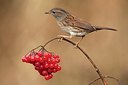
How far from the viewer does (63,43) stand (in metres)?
6.88

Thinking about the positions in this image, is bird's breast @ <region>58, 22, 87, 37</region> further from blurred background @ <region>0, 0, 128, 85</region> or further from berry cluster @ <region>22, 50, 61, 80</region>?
blurred background @ <region>0, 0, 128, 85</region>

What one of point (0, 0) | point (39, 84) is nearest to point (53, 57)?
point (39, 84)

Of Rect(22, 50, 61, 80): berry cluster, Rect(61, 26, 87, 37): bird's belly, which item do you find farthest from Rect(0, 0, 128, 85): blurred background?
Rect(22, 50, 61, 80): berry cluster

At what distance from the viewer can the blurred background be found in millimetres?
6723

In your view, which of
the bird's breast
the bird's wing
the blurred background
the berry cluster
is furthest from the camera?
the blurred background

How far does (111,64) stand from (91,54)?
0.85 feet

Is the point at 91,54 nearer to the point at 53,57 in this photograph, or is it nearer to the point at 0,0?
the point at 0,0

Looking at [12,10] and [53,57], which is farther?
[12,10]

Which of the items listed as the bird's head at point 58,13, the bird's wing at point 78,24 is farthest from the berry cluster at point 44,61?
the bird's head at point 58,13

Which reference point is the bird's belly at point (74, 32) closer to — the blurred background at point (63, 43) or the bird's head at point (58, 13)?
the bird's head at point (58, 13)

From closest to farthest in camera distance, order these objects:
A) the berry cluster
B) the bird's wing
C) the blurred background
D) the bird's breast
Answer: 1. the berry cluster
2. the bird's wing
3. the bird's breast
4. the blurred background

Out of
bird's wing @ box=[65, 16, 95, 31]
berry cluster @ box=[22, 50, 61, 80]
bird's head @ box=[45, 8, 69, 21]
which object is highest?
bird's head @ box=[45, 8, 69, 21]

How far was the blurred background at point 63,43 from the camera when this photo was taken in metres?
6.72

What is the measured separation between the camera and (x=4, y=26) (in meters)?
7.07
